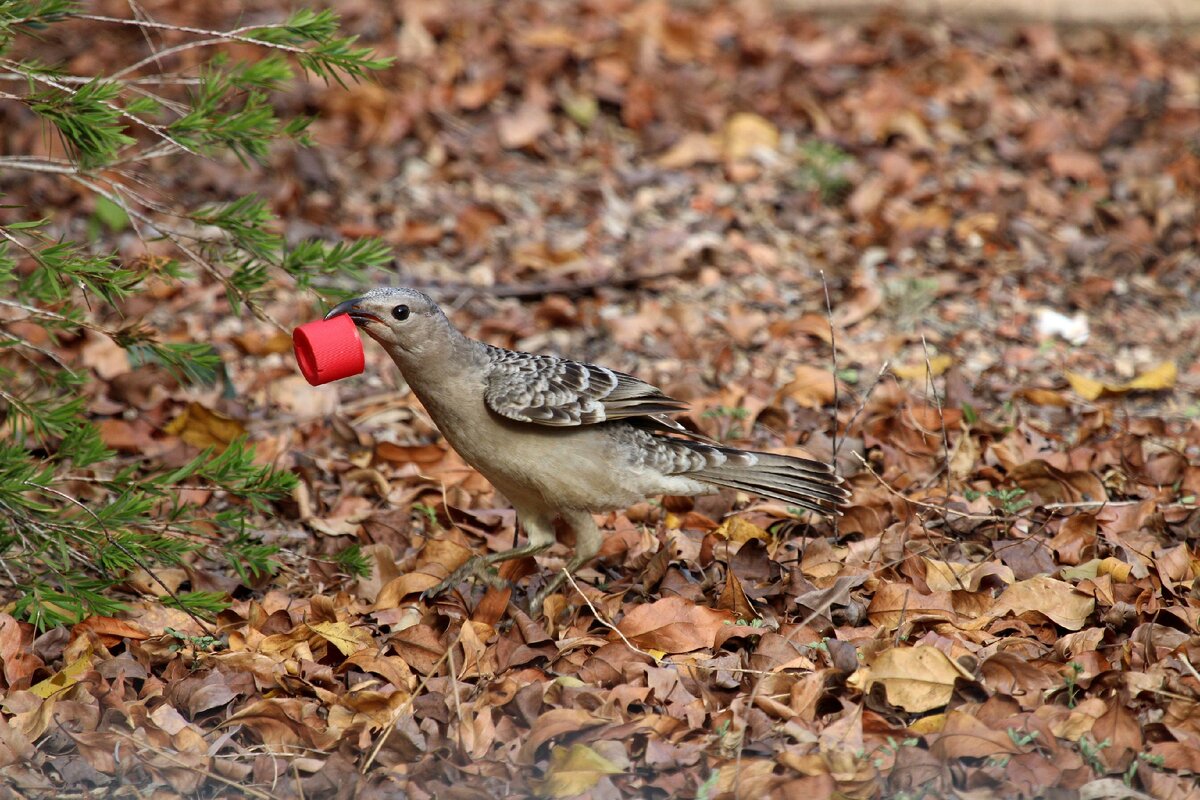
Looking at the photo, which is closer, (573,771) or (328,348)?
(573,771)

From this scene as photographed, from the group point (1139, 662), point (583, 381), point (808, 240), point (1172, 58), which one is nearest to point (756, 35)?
point (808, 240)

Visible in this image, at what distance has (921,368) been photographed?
7887 millimetres

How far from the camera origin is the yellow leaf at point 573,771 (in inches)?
174

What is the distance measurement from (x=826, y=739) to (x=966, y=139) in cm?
742

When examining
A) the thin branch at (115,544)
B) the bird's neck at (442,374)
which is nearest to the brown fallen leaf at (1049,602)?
the bird's neck at (442,374)

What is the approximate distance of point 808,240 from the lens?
31.4 ft

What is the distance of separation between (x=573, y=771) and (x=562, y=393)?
6.42 feet

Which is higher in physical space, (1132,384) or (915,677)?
(915,677)

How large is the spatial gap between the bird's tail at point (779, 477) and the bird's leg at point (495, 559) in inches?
31.1

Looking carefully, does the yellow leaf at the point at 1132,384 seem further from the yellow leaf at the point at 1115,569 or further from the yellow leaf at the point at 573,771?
the yellow leaf at the point at 573,771

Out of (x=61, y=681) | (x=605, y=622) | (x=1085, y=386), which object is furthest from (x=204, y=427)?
(x=1085, y=386)

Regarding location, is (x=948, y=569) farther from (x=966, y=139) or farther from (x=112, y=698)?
(x=966, y=139)

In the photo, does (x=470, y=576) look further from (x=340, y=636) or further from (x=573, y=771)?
(x=573, y=771)

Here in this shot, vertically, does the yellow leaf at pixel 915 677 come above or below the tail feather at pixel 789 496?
above
